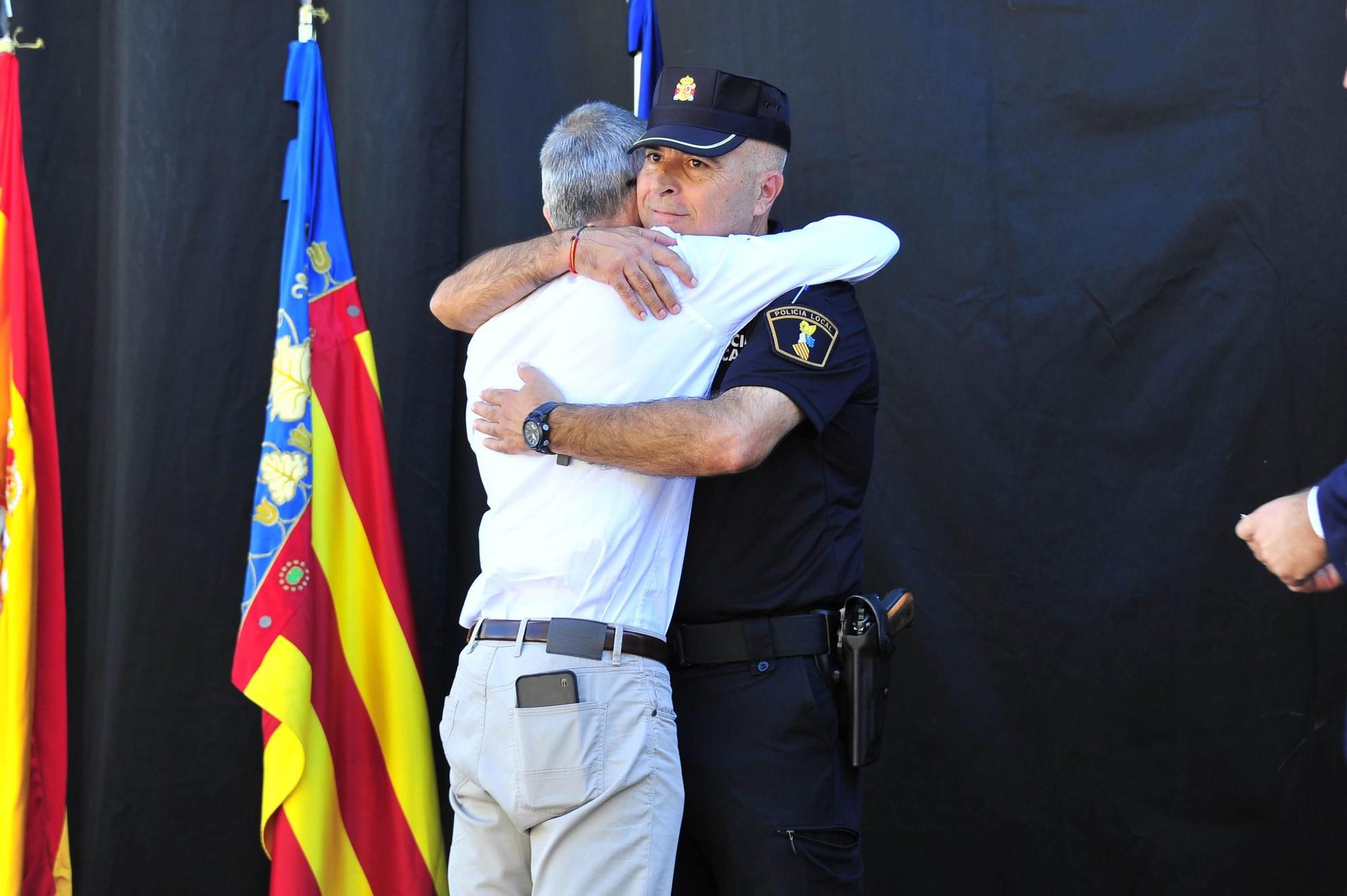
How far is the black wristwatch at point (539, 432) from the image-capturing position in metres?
1.61

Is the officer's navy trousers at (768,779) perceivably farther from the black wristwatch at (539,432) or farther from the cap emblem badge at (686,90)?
the cap emblem badge at (686,90)

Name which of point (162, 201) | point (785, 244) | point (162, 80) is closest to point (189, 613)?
point (162, 201)

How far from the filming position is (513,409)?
1.67 m

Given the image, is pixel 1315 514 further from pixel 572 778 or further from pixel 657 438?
pixel 572 778

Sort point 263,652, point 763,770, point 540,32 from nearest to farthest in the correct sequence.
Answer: point 763,770, point 263,652, point 540,32

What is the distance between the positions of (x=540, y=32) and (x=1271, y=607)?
73.9 inches

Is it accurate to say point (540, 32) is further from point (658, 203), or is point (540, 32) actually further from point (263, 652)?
point (263, 652)

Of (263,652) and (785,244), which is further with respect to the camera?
(263,652)

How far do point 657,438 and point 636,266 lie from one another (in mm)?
237

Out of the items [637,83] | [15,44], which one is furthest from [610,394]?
[15,44]

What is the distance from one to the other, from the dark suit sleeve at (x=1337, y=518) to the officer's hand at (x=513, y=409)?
3.00ft

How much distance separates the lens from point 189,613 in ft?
8.37

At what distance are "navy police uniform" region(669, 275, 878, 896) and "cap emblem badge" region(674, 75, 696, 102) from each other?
39 cm

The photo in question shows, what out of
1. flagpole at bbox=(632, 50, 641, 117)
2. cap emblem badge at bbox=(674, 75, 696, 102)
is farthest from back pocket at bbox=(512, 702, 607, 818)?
flagpole at bbox=(632, 50, 641, 117)
